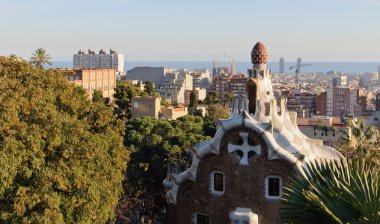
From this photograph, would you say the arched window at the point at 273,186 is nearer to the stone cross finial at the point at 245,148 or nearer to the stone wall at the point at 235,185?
the stone wall at the point at 235,185

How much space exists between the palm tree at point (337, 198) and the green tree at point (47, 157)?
801cm

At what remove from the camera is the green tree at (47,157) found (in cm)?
1695

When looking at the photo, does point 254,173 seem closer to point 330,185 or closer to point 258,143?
point 258,143

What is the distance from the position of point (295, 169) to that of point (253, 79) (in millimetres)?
4112

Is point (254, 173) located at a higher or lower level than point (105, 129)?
lower

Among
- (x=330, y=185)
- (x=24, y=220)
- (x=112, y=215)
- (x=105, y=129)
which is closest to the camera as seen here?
(x=330, y=185)

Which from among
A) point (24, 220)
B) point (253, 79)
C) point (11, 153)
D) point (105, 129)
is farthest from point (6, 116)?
point (253, 79)

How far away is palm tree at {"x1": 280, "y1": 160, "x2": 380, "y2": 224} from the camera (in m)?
11.1

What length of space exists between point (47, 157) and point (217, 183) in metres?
7.23

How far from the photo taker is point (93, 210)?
747 inches

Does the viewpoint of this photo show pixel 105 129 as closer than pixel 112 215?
No

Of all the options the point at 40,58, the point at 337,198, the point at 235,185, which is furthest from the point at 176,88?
the point at 337,198

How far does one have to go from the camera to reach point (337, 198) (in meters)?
11.7

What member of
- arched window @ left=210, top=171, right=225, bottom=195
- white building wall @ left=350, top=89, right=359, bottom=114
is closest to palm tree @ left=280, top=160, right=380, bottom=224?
arched window @ left=210, top=171, right=225, bottom=195
